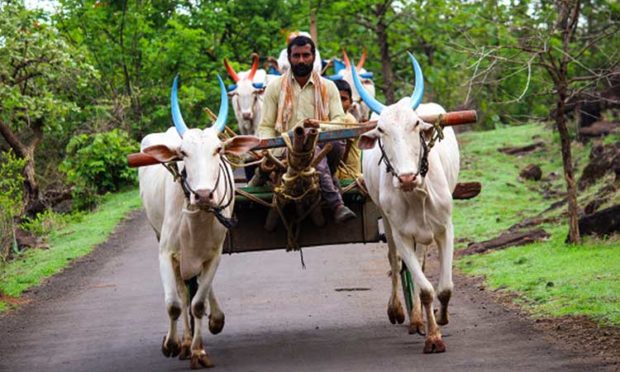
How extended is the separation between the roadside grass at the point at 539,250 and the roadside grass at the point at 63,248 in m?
4.68

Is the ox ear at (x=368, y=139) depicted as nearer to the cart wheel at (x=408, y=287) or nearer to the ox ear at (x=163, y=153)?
the ox ear at (x=163, y=153)

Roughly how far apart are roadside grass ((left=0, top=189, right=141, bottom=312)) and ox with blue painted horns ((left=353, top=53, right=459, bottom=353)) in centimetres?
480

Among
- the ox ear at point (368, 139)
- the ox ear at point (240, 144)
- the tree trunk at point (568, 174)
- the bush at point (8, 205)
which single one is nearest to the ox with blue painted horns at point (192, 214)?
the ox ear at point (240, 144)

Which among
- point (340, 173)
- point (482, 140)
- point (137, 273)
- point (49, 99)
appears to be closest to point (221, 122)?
point (340, 173)

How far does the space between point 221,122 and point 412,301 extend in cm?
200

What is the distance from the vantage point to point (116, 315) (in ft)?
34.6

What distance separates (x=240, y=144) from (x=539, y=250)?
5.38m

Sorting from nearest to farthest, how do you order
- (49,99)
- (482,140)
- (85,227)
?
(49,99) < (85,227) < (482,140)

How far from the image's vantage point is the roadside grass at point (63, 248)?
13.2m

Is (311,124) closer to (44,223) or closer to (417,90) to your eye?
(417,90)

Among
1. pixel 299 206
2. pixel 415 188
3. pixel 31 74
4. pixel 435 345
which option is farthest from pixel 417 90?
pixel 31 74

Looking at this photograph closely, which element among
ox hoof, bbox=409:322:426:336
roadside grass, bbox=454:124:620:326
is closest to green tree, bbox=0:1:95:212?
roadside grass, bbox=454:124:620:326

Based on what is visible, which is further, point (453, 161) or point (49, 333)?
point (49, 333)

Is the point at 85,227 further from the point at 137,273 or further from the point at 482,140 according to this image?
the point at 482,140
